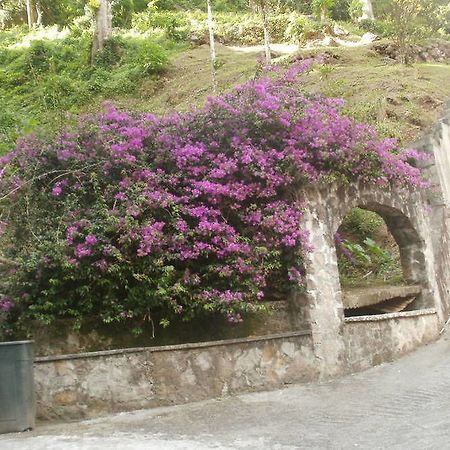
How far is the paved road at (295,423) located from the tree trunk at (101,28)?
17957 millimetres

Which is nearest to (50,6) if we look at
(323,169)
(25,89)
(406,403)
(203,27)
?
(203,27)

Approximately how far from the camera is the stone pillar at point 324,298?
23.2ft

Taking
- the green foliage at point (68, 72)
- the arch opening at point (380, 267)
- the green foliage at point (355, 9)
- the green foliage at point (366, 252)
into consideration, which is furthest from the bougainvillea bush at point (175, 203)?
the green foliage at point (355, 9)

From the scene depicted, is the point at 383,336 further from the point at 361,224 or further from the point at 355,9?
the point at 355,9

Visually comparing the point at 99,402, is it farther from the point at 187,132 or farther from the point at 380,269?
the point at 380,269

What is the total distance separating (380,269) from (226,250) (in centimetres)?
459

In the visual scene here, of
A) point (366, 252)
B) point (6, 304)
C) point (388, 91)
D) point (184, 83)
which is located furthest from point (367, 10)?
point (6, 304)

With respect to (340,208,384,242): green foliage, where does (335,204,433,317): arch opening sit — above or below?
below

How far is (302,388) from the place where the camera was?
22.1ft

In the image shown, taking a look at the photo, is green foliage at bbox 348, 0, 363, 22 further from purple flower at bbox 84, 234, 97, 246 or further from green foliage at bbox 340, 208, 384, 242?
purple flower at bbox 84, 234, 97, 246

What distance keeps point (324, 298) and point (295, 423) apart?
7.11 ft

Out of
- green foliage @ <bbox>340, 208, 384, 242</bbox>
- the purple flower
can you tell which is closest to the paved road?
the purple flower

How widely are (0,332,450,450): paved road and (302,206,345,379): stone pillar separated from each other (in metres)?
0.31

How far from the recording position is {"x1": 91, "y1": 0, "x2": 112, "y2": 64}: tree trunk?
21.0 metres
